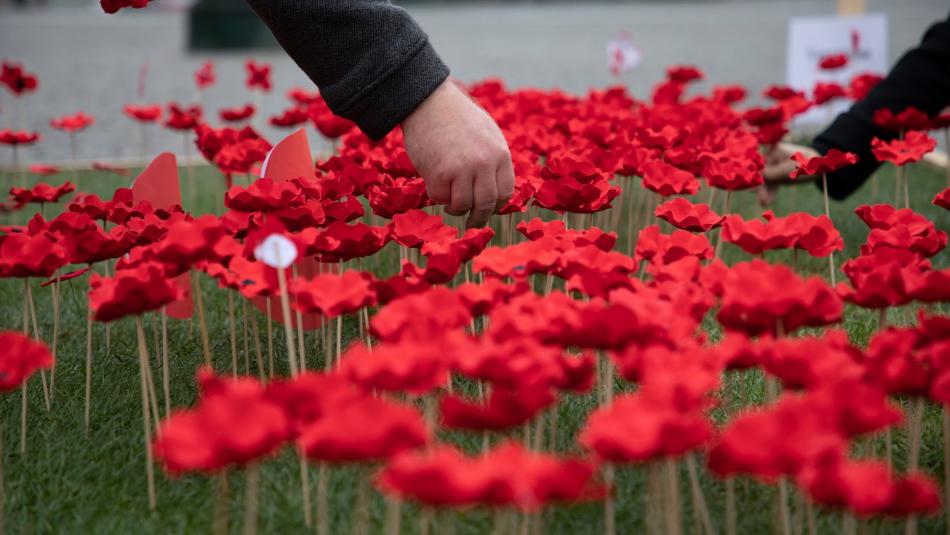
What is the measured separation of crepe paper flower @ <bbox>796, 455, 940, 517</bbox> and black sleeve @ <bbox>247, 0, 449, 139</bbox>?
83cm

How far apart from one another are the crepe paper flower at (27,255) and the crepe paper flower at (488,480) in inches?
27.2

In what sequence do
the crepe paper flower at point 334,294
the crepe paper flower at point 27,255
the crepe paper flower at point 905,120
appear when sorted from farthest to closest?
1. the crepe paper flower at point 905,120
2. the crepe paper flower at point 27,255
3. the crepe paper flower at point 334,294

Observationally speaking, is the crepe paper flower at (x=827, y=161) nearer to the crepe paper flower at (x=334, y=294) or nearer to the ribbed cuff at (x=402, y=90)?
the ribbed cuff at (x=402, y=90)

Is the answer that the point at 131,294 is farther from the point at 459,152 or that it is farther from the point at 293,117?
the point at 293,117

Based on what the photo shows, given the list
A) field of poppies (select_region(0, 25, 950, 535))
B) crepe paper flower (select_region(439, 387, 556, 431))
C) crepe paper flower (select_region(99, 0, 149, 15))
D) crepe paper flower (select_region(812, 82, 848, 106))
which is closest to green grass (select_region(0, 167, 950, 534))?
field of poppies (select_region(0, 25, 950, 535))

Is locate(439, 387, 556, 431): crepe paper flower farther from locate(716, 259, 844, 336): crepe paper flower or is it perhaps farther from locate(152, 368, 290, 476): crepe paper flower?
locate(716, 259, 844, 336): crepe paper flower

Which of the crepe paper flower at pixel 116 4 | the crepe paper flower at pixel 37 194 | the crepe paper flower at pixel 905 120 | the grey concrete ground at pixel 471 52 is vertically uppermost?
the crepe paper flower at pixel 116 4

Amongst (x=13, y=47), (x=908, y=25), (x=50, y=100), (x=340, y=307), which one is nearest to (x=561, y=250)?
(x=340, y=307)

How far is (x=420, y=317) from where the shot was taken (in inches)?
40.6

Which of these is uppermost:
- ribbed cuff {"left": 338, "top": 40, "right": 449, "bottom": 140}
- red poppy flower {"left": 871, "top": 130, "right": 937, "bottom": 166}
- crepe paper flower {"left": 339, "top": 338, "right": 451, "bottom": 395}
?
ribbed cuff {"left": 338, "top": 40, "right": 449, "bottom": 140}

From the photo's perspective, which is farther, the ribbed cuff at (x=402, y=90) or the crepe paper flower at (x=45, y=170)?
the crepe paper flower at (x=45, y=170)

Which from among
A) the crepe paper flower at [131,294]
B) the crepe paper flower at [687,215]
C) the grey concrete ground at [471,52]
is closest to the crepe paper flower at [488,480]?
the crepe paper flower at [131,294]

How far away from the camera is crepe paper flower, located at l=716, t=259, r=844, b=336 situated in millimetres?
1050

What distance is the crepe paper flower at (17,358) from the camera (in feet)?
3.32
